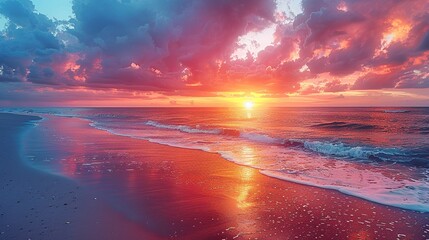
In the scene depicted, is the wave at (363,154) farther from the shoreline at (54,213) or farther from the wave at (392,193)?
the shoreline at (54,213)

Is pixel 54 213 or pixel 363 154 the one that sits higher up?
pixel 54 213

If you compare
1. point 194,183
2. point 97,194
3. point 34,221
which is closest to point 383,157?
point 194,183

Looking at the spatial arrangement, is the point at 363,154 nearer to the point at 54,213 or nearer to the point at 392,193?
the point at 392,193

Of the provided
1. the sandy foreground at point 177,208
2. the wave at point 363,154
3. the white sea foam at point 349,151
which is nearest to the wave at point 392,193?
the sandy foreground at point 177,208

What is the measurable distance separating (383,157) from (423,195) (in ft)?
27.9

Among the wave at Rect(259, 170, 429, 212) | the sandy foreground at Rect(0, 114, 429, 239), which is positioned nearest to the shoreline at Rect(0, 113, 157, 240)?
the sandy foreground at Rect(0, 114, 429, 239)

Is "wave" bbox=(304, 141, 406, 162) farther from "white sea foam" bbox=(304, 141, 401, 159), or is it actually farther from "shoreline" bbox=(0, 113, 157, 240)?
"shoreline" bbox=(0, 113, 157, 240)

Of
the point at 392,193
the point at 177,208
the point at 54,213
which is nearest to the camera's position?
the point at 54,213

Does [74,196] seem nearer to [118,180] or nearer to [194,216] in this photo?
[118,180]

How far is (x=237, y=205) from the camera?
8.09 m

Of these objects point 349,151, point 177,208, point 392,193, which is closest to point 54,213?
point 177,208

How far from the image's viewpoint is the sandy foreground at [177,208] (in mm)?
6219

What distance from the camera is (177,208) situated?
780 centimetres

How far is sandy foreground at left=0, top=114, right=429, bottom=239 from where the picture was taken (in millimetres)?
6219
